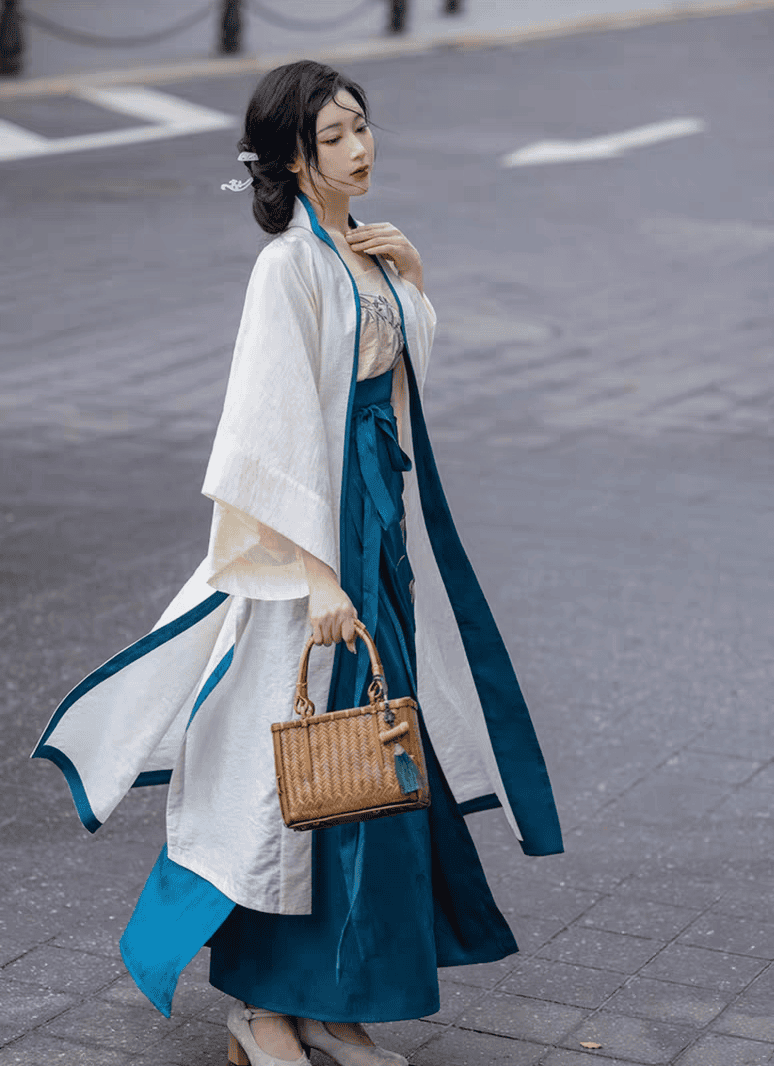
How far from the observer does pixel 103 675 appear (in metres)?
3.53

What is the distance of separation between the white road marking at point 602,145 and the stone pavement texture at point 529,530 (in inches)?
16.5

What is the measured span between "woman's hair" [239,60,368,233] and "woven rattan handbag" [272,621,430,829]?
96cm

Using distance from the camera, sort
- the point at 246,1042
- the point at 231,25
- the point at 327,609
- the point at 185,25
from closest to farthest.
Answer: the point at 327,609 < the point at 246,1042 < the point at 231,25 < the point at 185,25

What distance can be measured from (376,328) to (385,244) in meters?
0.18

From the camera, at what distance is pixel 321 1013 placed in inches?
133

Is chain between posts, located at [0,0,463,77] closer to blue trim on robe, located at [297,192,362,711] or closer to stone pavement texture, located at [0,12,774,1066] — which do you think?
stone pavement texture, located at [0,12,774,1066]

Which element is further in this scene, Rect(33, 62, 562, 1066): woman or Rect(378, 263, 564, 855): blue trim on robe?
Rect(378, 263, 564, 855): blue trim on robe

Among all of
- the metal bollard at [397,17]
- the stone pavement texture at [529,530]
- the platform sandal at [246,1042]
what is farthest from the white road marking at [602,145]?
the platform sandal at [246,1042]

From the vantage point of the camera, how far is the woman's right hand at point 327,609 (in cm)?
324

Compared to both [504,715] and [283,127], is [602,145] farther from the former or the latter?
[283,127]

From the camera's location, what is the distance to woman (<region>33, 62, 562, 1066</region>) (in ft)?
10.8

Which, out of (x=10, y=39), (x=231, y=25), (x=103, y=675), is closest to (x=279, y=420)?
(x=103, y=675)

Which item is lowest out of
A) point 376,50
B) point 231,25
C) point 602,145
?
point 602,145

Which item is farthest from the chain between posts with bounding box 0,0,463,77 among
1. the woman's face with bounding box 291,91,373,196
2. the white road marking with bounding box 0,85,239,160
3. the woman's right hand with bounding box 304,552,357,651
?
the woman's right hand with bounding box 304,552,357,651
